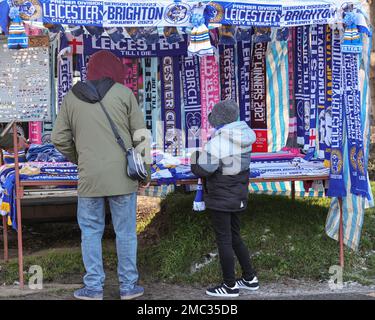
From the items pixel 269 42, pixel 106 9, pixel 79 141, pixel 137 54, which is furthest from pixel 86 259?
pixel 269 42

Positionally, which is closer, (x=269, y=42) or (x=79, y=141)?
(x=79, y=141)

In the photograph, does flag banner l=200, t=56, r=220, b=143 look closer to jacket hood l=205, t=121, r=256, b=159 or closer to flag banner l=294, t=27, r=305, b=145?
flag banner l=294, t=27, r=305, b=145

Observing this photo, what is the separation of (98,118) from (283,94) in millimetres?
2922

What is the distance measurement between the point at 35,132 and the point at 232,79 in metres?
2.32

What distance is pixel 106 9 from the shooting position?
5.12m

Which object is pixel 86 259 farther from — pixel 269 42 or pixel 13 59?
pixel 269 42

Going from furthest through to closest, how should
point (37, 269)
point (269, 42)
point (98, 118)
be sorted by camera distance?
point (269, 42) → point (37, 269) → point (98, 118)

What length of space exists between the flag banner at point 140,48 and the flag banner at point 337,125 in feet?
5.97

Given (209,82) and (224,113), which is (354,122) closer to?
(224,113)

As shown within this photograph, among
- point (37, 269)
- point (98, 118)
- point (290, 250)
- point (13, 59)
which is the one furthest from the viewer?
point (290, 250)

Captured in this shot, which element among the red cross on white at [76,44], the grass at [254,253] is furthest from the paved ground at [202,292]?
the red cross on white at [76,44]

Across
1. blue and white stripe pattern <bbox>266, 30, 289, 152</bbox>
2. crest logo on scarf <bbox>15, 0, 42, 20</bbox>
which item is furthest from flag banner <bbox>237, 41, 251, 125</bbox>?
crest logo on scarf <bbox>15, 0, 42, 20</bbox>

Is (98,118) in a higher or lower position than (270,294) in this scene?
higher

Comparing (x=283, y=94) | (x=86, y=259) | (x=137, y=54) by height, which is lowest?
(x=86, y=259)
